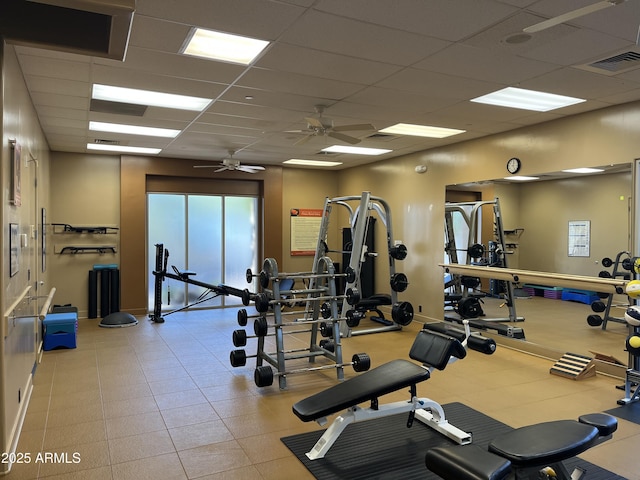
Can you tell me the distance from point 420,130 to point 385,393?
12.7ft

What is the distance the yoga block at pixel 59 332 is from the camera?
5434mm

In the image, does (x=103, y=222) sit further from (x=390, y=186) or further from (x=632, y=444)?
(x=632, y=444)

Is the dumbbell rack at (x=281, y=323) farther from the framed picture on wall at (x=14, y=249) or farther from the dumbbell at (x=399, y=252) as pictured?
the framed picture on wall at (x=14, y=249)

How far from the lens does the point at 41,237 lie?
534 centimetres

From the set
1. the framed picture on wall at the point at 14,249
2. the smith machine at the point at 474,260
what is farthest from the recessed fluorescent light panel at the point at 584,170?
the framed picture on wall at the point at 14,249

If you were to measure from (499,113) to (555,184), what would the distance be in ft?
3.52

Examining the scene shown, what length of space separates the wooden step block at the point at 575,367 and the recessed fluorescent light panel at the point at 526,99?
101 inches

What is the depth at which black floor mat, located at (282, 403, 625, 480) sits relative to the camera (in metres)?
2.72

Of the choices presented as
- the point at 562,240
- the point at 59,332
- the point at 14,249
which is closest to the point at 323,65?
the point at 14,249

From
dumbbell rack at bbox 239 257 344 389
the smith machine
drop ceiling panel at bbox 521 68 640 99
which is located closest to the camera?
drop ceiling panel at bbox 521 68 640 99

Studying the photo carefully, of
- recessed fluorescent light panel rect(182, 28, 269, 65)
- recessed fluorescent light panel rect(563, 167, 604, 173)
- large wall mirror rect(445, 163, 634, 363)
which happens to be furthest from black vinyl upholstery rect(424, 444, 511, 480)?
recessed fluorescent light panel rect(563, 167, 604, 173)

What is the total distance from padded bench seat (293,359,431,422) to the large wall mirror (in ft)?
8.92

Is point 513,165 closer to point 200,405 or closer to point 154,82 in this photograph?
point 154,82

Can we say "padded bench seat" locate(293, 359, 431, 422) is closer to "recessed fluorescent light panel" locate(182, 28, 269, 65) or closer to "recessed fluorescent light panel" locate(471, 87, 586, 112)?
"recessed fluorescent light panel" locate(182, 28, 269, 65)
